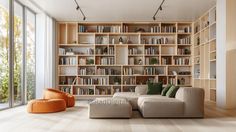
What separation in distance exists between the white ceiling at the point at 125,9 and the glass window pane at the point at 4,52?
1.08 meters

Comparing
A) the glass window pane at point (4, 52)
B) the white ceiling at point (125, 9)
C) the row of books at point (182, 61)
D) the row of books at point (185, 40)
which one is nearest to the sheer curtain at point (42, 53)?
the white ceiling at point (125, 9)

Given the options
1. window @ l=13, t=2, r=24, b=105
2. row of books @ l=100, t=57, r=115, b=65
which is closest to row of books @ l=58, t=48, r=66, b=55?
row of books @ l=100, t=57, r=115, b=65

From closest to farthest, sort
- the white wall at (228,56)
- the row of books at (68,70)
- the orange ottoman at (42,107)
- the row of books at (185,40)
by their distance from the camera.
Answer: the orange ottoman at (42,107) → the white wall at (228,56) → the row of books at (185,40) → the row of books at (68,70)

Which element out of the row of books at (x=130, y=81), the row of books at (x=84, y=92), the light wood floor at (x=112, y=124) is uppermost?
the row of books at (x=130, y=81)

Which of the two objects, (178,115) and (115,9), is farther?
(115,9)

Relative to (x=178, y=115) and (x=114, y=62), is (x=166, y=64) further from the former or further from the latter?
(x=178, y=115)

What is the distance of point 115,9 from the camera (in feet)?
31.1

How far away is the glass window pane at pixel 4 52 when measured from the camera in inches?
296

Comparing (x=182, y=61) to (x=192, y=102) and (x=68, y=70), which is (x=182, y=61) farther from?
(x=192, y=102)

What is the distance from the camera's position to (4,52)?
7609mm

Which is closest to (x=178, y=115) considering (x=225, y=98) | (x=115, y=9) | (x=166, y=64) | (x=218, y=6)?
(x=225, y=98)

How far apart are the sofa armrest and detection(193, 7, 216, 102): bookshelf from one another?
3.02m

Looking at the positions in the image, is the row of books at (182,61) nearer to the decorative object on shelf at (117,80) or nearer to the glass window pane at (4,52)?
the decorative object on shelf at (117,80)

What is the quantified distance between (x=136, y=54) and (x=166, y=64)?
118 centimetres
